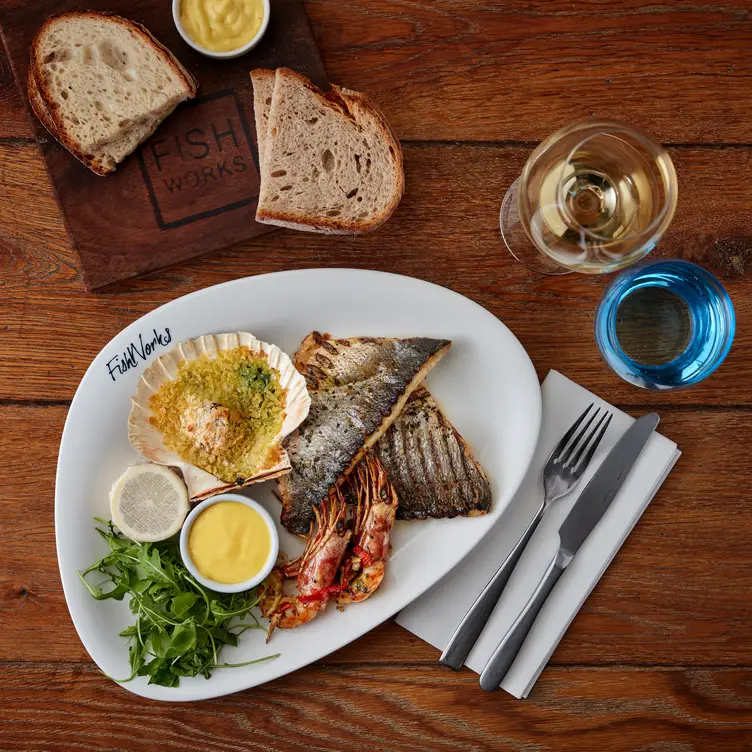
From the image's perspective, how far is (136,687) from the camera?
166 cm

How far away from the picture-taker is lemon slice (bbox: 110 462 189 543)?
5.24ft

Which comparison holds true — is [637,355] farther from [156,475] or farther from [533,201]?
[156,475]

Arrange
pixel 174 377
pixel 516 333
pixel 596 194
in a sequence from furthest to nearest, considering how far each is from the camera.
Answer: pixel 516 333 → pixel 174 377 → pixel 596 194

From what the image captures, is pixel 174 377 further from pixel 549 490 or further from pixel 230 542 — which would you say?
pixel 549 490

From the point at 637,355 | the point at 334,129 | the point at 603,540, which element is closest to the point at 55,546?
the point at 334,129

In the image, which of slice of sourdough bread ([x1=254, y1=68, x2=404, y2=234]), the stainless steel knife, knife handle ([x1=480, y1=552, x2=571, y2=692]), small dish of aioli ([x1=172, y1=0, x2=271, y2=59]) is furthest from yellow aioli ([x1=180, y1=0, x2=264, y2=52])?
knife handle ([x1=480, y1=552, x2=571, y2=692])

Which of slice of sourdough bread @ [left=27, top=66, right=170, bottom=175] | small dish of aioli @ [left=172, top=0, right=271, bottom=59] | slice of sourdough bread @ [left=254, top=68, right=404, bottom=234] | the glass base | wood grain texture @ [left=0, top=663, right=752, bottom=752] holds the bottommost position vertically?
wood grain texture @ [left=0, top=663, right=752, bottom=752]

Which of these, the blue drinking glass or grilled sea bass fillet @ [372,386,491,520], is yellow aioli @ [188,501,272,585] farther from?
the blue drinking glass

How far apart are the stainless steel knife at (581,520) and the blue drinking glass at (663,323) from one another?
138 mm

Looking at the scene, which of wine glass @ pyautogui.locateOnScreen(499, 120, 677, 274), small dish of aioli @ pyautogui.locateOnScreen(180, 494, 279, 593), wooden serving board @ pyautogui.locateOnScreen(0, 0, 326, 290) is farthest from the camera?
wooden serving board @ pyautogui.locateOnScreen(0, 0, 326, 290)

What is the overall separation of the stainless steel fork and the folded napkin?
0.08ft

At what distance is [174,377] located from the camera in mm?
1680

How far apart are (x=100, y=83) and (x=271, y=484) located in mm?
1122

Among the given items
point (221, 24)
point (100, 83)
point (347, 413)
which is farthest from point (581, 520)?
point (100, 83)
